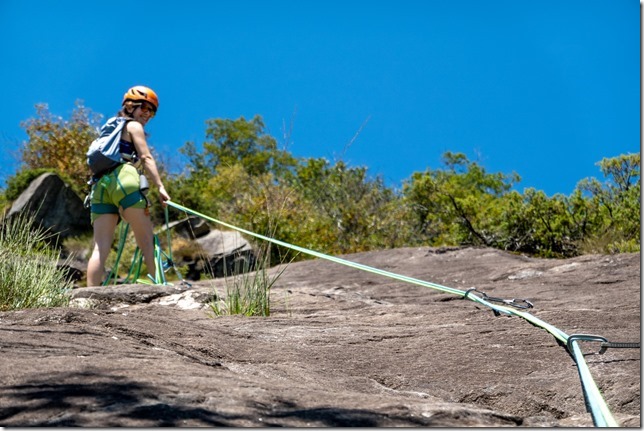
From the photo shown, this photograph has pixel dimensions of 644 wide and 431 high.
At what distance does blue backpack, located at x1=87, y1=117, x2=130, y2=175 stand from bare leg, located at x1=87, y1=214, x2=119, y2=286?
1.32 feet

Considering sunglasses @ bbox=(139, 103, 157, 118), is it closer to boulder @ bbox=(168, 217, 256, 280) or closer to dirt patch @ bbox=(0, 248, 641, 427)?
dirt patch @ bbox=(0, 248, 641, 427)

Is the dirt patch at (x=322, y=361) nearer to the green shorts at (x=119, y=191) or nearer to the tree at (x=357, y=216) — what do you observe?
the green shorts at (x=119, y=191)

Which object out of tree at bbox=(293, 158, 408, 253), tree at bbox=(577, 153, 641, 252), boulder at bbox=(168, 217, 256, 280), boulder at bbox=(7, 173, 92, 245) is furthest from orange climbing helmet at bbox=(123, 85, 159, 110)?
boulder at bbox=(7, 173, 92, 245)

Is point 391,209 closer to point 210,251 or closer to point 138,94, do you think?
point 210,251

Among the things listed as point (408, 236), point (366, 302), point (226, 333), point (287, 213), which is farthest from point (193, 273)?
point (226, 333)

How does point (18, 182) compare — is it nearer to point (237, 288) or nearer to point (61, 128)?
point (61, 128)

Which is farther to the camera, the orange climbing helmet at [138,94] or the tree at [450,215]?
the tree at [450,215]

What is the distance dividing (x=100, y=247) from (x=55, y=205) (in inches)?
450

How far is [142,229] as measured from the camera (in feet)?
25.9

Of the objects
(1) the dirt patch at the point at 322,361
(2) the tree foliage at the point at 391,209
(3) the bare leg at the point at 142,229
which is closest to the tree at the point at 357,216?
(2) the tree foliage at the point at 391,209

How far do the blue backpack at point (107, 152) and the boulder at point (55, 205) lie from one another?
10988 millimetres

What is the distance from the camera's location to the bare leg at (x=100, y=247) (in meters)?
7.77

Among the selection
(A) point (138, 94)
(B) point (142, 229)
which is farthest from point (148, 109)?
(B) point (142, 229)

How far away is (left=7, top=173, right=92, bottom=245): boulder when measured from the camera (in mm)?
18391
